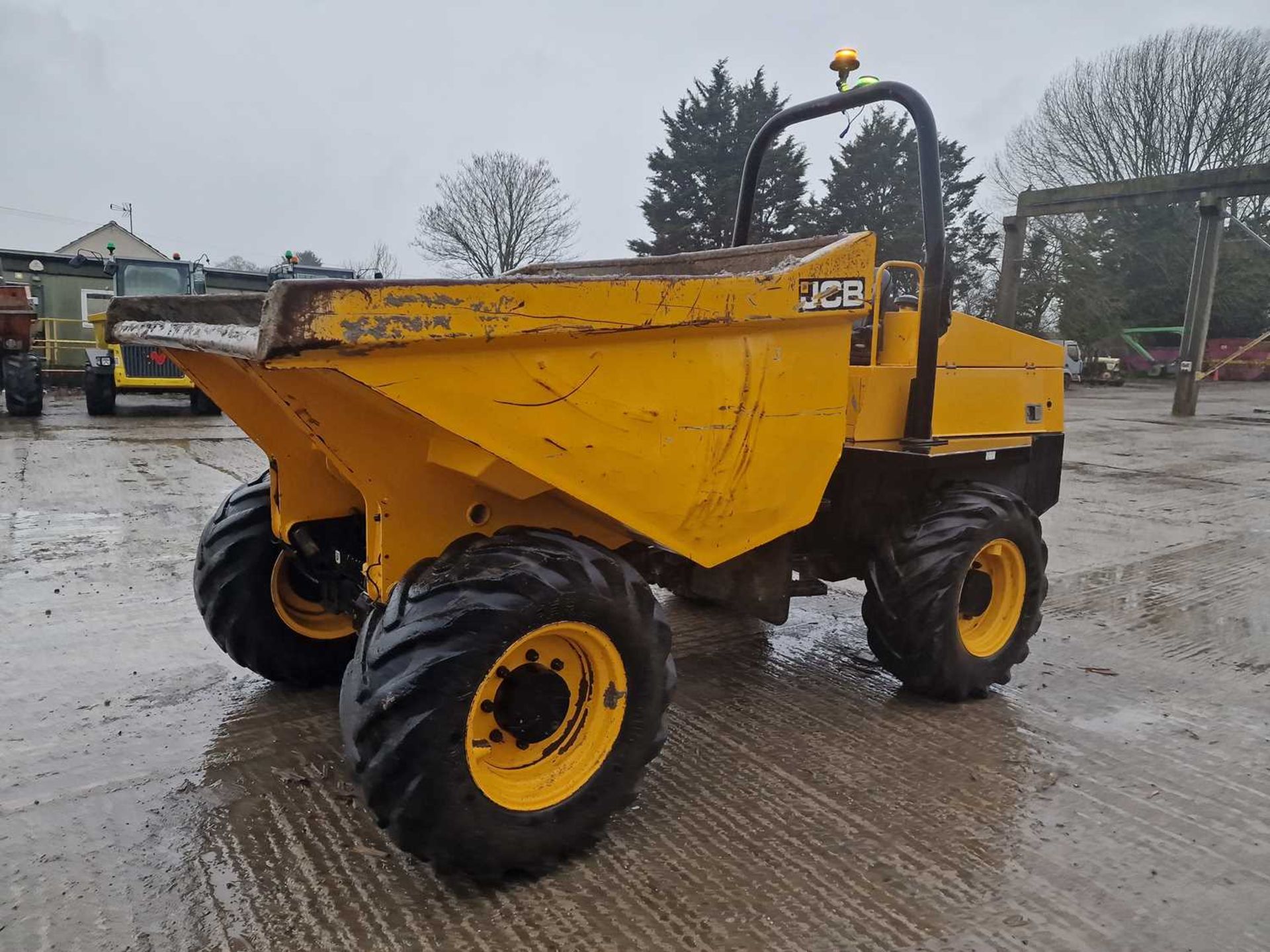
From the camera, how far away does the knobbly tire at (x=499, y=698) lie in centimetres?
211

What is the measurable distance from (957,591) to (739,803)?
1.19 meters

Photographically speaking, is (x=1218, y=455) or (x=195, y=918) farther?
(x=1218, y=455)

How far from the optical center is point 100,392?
42.7ft

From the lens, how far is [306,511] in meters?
3.06

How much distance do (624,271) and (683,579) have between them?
1.27m

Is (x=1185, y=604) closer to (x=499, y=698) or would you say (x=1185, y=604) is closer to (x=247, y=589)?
(x=499, y=698)

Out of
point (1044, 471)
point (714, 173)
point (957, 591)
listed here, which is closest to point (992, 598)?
point (957, 591)

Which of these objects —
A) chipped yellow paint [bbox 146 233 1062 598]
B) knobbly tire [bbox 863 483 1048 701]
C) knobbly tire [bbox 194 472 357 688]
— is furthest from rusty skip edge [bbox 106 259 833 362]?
knobbly tire [bbox 863 483 1048 701]

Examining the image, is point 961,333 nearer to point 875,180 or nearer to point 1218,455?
A: point 1218,455

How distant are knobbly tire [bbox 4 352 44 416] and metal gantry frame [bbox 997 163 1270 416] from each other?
17915 millimetres

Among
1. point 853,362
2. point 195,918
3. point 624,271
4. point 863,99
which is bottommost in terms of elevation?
point 195,918

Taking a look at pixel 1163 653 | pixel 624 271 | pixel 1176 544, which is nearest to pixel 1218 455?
pixel 1176 544

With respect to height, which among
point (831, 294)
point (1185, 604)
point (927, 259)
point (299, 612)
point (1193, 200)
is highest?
point (1193, 200)

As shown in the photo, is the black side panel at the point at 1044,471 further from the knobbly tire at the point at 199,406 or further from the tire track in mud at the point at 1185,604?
the knobbly tire at the point at 199,406
